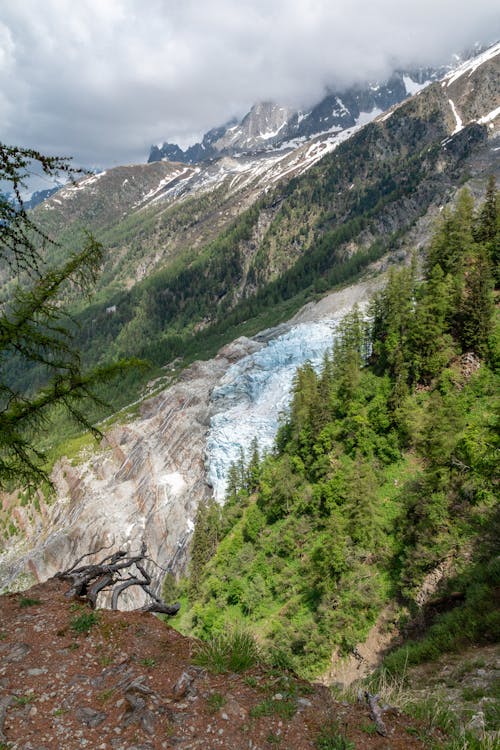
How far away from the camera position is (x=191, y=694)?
17.1 ft

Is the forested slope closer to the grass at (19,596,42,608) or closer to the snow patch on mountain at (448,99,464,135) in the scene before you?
the grass at (19,596,42,608)

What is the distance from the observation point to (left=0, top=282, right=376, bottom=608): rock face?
5628 centimetres

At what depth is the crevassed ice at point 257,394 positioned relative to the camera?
57.8 m

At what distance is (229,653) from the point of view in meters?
5.98

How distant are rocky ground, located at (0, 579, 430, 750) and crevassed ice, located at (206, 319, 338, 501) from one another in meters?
46.8

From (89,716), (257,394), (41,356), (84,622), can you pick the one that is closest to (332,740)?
(89,716)

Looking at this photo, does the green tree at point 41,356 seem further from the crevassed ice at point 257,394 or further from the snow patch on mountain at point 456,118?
the snow patch on mountain at point 456,118

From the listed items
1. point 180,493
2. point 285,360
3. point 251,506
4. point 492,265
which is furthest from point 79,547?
point 492,265

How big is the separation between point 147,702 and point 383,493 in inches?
941

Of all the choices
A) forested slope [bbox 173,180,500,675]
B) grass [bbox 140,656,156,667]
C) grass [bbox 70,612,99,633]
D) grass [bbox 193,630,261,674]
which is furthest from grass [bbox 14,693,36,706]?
forested slope [bbox 173,180,500,675]

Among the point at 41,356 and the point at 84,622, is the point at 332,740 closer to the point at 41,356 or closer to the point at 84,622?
the point at 84,622

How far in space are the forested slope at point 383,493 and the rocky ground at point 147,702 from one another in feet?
3.61

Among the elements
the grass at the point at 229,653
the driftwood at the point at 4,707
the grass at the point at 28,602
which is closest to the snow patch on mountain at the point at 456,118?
the grass at the point at 229,653

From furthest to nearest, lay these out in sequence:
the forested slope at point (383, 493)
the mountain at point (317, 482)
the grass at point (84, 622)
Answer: the mountain at point (317, 482) < the forested slope at point (383, 493) < the grass at point (84, 622)
